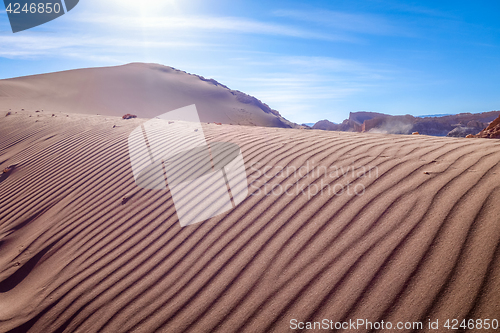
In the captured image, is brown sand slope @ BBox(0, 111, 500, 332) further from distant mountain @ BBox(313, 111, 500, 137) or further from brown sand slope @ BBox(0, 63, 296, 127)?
brown sand slope @ BBox(0, 63, 296, 127)

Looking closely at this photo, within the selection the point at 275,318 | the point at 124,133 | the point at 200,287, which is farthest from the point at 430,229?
the point at 124,133

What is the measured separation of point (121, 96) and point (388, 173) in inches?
1247

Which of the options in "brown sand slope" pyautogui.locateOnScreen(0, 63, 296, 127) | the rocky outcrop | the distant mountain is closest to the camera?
the rocky outcrop

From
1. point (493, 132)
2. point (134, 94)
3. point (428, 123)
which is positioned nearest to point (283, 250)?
point (493, 132)

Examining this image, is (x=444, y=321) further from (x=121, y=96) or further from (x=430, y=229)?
(x=121, y=96)

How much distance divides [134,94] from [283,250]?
33.3m

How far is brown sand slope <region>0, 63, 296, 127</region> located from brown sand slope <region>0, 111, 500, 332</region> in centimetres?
2098

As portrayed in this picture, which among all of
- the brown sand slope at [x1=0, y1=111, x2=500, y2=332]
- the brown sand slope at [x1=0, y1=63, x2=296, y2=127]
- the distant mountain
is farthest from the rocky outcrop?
the brown sand slope at [x1=0, y1=63, x2=296, y2=127]

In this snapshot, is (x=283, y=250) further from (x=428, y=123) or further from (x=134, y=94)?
(x=134, y=94)

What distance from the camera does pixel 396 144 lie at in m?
3.43

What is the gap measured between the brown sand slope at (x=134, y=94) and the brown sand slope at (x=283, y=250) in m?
21.0

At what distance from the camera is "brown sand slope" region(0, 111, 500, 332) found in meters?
1.64

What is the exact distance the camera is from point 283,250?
6.80 feet

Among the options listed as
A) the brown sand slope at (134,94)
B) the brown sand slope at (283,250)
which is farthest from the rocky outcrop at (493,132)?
the brown sand slope at (134,94)
